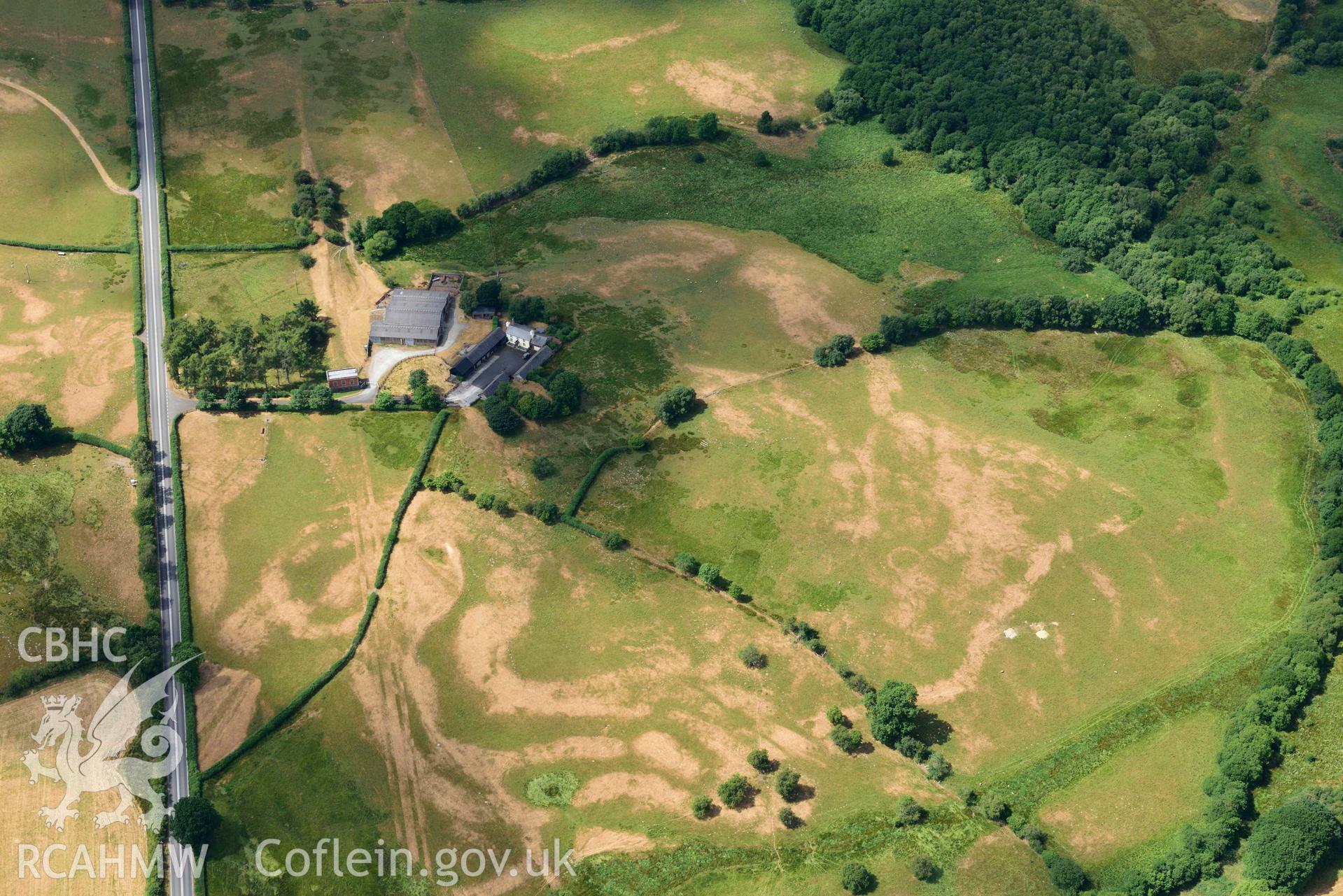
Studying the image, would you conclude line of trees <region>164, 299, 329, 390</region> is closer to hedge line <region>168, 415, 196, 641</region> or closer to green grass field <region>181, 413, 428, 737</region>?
green grass field <region>181, 413, 428, 737</region>

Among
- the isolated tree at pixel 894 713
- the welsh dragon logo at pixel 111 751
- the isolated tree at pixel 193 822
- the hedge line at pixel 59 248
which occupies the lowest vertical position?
the welsh dragon logo at pixel 111 751

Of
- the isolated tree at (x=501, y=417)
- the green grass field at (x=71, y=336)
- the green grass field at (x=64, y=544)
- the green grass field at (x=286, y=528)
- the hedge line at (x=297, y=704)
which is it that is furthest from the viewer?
the green grass field at (x=71, y=336)

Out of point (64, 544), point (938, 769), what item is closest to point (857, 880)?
point (938, 769)

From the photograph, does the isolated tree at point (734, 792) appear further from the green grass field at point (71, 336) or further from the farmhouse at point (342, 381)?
the green grass field at point (71, 336)

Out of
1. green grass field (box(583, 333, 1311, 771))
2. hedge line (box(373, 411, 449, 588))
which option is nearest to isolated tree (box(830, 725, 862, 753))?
green grass field (box(583, 333, 1311, 771))

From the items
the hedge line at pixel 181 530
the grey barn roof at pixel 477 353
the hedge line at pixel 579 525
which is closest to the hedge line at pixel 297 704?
the hedge line at pixel 181 530

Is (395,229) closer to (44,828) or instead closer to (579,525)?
(579,525)

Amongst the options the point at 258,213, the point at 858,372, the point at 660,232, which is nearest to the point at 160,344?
the point at 258,213
